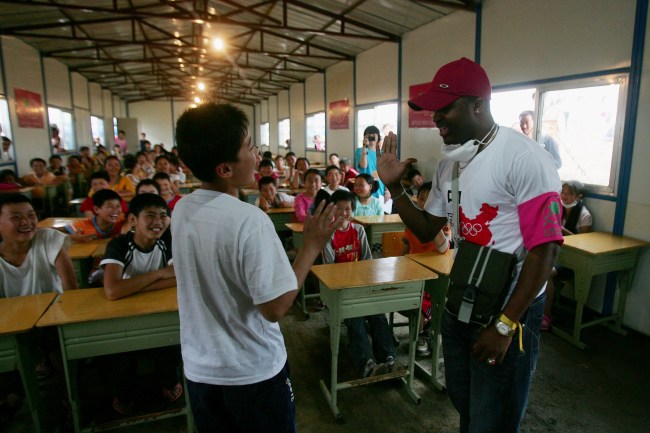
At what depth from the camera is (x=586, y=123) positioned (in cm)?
374

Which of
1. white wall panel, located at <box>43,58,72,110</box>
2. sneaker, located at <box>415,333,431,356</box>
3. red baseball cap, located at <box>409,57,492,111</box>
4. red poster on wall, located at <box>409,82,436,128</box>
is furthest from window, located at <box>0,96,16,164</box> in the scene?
red baseball cap, located at <box>409,57,492,111</box>

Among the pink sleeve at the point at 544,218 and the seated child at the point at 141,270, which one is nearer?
the pink sleeve at the point at 544,218

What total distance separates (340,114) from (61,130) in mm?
6977

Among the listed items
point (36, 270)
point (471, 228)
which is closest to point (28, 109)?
point (36, 270)

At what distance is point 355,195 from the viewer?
14.5 feet

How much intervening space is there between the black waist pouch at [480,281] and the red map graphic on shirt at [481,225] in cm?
2

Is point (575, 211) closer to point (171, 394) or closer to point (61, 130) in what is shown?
point (171, 394)

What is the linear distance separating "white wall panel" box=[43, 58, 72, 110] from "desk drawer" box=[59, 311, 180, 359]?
9271 mm

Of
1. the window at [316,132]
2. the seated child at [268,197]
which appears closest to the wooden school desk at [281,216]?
the seated child at [268,197]

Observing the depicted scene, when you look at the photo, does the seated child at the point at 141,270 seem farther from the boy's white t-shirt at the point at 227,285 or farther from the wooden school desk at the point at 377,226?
the wooden school desk at the point at 377,226

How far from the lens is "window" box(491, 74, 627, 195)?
133 inches

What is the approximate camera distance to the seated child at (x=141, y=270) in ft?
6.83

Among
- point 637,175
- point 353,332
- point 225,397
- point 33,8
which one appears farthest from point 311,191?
point 33,8

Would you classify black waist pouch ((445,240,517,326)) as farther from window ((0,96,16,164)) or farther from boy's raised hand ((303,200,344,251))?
window ((0,96,16,164))
